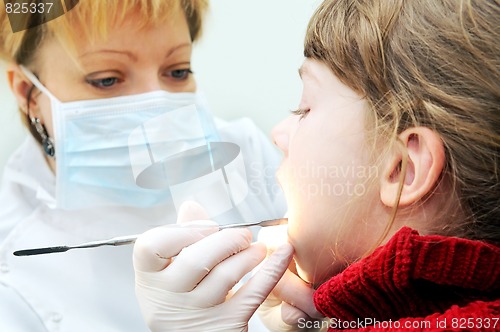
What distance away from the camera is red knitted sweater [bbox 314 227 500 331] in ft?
2.51

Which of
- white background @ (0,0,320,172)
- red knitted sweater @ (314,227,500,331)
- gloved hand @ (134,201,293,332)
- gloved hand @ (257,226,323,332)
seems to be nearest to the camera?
red knitted sweater @ (314,227,500,331)

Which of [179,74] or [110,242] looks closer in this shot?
[110,242]

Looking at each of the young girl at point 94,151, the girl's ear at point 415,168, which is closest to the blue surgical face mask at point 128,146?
the young girl at point 94,151

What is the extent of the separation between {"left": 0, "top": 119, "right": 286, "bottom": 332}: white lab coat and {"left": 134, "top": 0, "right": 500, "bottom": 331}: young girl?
0.59 feet

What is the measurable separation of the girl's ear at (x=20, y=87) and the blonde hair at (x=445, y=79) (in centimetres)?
64

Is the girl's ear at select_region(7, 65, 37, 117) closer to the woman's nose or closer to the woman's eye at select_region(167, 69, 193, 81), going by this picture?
the woman's eye at select_region(167, 69, 193, 81)

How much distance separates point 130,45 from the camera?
1.11m

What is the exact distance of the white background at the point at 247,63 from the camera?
1.13 meters

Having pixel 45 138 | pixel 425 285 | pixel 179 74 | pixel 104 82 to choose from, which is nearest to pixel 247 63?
pixel 179 74

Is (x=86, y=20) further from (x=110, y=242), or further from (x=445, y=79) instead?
(x=445, y=79)

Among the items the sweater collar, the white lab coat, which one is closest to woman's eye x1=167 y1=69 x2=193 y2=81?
the white lab coat

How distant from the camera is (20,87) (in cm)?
121

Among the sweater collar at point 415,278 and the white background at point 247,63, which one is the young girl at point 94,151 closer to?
the white background at point 247,63

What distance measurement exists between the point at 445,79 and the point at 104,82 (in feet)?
1.99
